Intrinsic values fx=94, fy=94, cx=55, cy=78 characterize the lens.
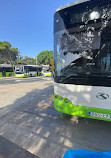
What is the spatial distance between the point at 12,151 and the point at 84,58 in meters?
2.76

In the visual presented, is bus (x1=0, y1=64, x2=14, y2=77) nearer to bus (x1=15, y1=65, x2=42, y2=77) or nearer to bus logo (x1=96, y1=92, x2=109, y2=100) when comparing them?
bus (x1=15, y1=65, x2=42, y2=77)

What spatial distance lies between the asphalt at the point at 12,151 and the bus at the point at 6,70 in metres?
24.0

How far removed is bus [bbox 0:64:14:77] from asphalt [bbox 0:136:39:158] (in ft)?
78.7

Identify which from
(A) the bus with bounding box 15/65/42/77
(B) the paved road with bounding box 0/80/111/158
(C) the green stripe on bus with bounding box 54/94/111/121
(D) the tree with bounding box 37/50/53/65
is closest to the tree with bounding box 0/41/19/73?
(A) the bus with bounding box 15/65/42/77

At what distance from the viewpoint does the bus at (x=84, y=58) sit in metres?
2.19

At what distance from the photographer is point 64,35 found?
2.61m

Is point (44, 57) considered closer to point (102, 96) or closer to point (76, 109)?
point (76, 109)

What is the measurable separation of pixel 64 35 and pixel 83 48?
0.66 metres

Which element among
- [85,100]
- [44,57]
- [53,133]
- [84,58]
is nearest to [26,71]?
[53,133]

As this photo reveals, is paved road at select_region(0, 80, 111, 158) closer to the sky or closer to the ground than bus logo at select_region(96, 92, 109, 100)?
closer to the ground

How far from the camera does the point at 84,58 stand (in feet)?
8.02

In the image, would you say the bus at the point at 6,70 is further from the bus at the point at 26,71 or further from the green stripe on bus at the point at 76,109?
the green stripe on bus at the point at 76,109

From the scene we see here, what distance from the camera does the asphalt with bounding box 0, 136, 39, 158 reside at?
1958 millimetres

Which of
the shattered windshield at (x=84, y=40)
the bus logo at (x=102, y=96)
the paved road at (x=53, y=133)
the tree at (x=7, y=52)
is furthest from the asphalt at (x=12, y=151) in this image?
the tree at (x=7, y=52)
